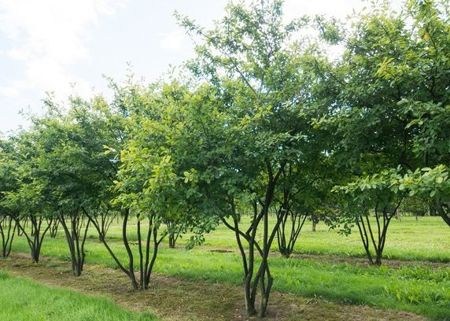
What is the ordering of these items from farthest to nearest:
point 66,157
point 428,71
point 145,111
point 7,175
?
point 7,175 → point 66,157 → point 145,111 → point 428,71

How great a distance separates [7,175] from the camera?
48.2ft

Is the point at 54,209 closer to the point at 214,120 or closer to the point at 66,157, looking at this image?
the point at 66,157

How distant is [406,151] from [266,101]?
2362 mm

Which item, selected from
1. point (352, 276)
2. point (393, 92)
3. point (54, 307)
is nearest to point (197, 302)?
point (54, 307)

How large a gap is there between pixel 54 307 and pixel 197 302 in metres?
2.95

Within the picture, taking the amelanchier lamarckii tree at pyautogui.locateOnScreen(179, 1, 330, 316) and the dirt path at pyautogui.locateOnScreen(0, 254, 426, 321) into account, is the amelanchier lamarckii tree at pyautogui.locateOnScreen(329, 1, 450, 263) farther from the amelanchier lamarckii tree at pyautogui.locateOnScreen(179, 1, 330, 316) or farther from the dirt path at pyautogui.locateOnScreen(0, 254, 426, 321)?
the dirt path at pyautogui.locateOnScreen(0, 254, 426, 321)

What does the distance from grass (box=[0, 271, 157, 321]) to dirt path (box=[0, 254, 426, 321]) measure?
0.92m

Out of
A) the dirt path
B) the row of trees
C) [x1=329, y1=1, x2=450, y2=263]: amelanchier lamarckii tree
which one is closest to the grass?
the dirt path

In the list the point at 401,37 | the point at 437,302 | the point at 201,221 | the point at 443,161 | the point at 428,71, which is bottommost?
the point at 437,302

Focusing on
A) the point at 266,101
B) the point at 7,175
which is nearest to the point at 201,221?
the point at 266,101

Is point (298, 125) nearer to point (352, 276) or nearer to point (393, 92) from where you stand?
point (393, 92)

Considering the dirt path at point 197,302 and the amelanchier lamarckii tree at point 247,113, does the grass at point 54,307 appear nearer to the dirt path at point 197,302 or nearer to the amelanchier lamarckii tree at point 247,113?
the dirt path at point 197,302

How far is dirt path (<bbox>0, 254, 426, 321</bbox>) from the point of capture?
762cm

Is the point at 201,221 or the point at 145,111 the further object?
the point at 145,111
